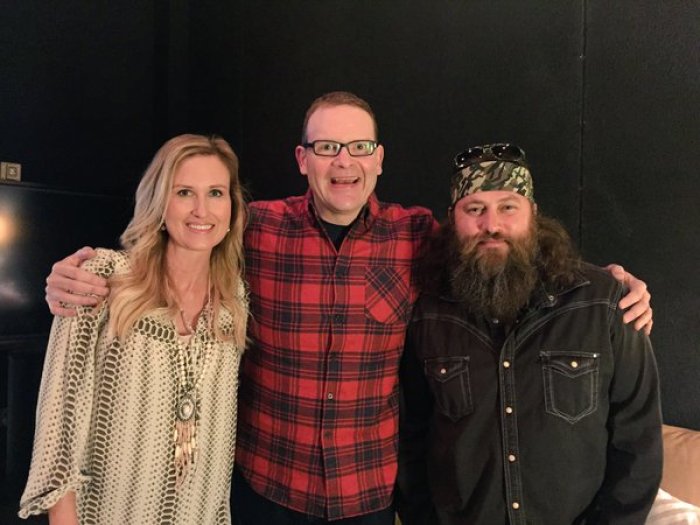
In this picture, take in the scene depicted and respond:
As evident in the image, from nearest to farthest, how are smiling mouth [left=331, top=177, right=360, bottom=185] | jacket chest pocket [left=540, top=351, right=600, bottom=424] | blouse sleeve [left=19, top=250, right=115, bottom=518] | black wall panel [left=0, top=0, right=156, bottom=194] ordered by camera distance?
blouse sleeve [left=19, top=250, right=115, bottom=518]
jacket chest pocket [left=540, top=351, right=600, bottom=424]
smiling mouth [left=331, top=177, right=360, bottom=185]
black wall panel [left=0, top=0, right=156, bottom=194]

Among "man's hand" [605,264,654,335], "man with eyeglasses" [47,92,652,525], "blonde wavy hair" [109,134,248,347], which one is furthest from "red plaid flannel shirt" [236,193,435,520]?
"man's hand" [605,264,654,335]

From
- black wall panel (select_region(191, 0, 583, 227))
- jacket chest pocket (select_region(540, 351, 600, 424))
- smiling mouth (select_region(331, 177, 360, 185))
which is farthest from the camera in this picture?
black wall panel (select_region(191, 0, 583, 227))

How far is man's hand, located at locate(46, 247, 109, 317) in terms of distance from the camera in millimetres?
1502

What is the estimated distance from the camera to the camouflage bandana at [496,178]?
1.71 metres

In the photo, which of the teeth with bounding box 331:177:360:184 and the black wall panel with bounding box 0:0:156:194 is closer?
the teeth with bounding box 331:177:360:184

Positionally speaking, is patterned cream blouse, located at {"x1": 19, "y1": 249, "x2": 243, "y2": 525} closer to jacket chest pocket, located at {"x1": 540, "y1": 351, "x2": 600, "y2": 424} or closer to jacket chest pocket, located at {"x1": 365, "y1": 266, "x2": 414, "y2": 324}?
jacket chest pocket, located at {"x1": 365, "y1": 266, "x2": 414, "y2": 324}

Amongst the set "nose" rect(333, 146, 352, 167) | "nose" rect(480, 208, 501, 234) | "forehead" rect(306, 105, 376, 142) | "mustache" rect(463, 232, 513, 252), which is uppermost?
"forehead" rect(306, 105, 376, 142)

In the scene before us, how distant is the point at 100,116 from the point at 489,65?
2479mm

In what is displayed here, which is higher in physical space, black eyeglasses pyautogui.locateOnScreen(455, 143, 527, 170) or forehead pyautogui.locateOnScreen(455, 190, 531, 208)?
black eyeglasses pyautogui.locateOnScreen(455, 143, 527, 170)

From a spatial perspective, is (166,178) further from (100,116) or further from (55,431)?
(100,116)

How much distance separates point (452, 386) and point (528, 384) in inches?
8.7

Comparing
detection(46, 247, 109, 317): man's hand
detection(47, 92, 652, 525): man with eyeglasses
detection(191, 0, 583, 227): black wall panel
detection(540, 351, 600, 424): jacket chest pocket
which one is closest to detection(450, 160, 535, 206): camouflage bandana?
detection(47, 92, 652, 525): man with eyeglasses

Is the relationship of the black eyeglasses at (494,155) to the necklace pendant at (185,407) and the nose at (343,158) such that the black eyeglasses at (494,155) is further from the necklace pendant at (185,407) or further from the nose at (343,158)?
the necklace pendant at (185,407)

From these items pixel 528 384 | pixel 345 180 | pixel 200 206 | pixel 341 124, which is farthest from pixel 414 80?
pixel 528 384
